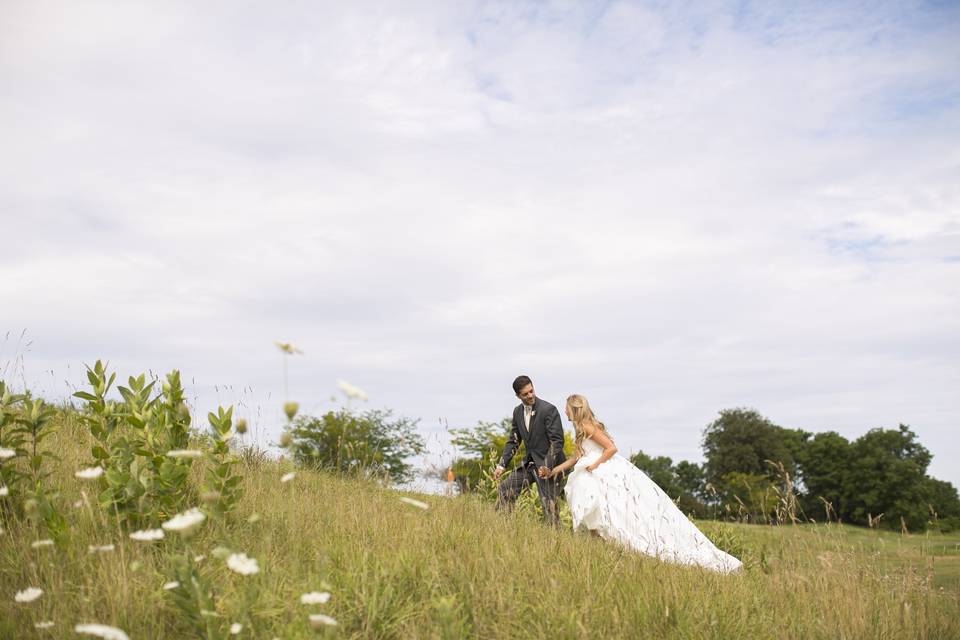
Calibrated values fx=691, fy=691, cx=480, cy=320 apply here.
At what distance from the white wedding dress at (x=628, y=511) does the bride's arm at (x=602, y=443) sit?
8 centimetres

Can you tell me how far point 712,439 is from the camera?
188 ft

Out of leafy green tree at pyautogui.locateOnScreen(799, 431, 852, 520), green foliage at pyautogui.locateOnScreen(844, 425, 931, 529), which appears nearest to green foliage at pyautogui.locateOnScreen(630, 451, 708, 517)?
leafy green tree at pyautogui.locateOnScreen(799, 431, 852, 520)

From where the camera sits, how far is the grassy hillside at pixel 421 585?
371 centimetres

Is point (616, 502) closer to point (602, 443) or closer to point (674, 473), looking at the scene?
point (602, 443)

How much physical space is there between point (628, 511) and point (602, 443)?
3.09ft

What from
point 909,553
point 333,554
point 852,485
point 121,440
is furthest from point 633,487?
point 852,485

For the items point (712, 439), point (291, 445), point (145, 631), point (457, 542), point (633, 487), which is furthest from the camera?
point (712, 439)

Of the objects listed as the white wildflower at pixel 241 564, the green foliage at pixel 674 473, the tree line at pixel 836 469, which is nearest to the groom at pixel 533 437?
the white wildflower at pixel 241 564

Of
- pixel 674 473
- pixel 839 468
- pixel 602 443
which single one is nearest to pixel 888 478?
pixel 839 468

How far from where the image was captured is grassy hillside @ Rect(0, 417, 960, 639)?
3715 mm

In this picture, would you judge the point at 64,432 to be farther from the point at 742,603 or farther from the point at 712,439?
the point at 712,439

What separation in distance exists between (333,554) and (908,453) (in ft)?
198

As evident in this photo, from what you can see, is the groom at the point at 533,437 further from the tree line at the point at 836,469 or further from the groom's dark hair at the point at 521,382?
the tree line at the point at 836,469

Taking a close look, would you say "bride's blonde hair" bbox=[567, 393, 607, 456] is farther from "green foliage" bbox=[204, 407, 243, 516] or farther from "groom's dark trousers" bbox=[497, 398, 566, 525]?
"green foliage" bbox=[204, 407, 243, 516]
